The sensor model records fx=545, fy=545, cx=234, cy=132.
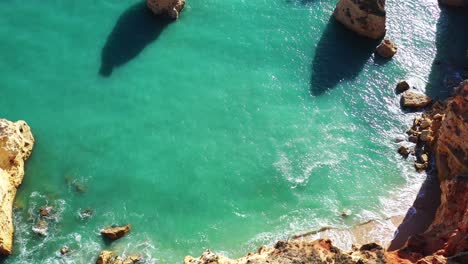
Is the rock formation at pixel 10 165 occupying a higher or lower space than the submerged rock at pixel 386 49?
lower

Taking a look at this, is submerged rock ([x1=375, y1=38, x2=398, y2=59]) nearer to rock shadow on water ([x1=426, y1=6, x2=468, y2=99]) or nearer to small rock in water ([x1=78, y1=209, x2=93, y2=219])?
rock shadow on water ([x1=426, y1=6, x2=468, y2=99])

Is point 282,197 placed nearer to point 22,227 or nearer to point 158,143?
point 158,143

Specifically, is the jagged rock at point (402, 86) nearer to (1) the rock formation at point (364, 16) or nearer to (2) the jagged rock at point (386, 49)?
(2) the jagged rock at point (386, 49)

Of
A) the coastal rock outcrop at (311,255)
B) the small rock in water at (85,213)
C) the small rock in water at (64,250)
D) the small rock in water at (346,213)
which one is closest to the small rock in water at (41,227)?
the small rock in water at (64,250)

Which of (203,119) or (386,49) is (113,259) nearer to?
(203,119)

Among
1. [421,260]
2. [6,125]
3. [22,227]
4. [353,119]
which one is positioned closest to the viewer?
[421,260]

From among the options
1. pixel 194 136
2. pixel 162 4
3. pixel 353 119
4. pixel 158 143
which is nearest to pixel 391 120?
pixel 353 119

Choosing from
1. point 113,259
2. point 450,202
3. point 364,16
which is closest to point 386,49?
point 364,16
